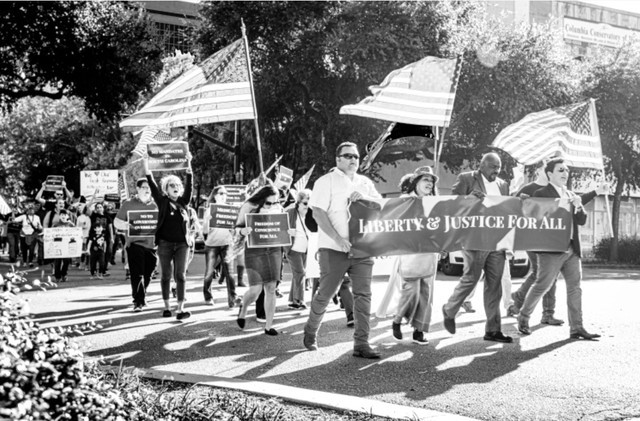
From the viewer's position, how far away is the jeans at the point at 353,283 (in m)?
7.15

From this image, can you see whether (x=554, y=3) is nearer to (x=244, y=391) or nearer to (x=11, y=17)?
(x=11, y=17)

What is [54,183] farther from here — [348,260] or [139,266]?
[348,260]

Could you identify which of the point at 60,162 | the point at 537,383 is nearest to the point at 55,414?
the point at 537,383

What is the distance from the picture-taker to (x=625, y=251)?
32.6 m

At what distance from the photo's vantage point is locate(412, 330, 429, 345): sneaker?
7.95m

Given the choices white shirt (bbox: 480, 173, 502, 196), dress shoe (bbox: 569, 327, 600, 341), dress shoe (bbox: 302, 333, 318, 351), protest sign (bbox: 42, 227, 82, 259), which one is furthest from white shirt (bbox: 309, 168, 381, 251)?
protest sign (bbox: 42, 227, 82, 259)

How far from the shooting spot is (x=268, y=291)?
28.1 ft

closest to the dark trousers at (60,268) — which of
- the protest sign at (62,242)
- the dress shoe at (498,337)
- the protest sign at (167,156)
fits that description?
the protest sign at (62,242)

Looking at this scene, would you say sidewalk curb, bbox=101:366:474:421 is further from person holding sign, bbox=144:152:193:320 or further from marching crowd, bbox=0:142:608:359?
person holding sign, bbox=144:152:193:320

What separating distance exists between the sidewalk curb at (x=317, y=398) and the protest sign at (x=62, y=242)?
35.6 feet

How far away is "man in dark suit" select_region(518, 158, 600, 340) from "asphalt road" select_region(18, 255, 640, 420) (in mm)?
220

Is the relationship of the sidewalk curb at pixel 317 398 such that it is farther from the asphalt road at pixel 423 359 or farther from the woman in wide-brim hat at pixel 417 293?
the woman in wide-brim hat at pixel 417 293

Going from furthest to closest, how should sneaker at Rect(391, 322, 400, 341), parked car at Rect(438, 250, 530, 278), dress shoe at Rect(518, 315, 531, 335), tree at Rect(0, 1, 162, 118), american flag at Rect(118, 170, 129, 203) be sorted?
tree at Rect(0, 1, 162, 118)
american flag at Rect(118, 170, 129, 203)
parked car at Rect(438, 250, 530, 278)
dress shoe at Rect(518, 315, 531, 335)
sneaker at Rect(391, 322, 400, 341)

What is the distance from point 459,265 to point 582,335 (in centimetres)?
1055
